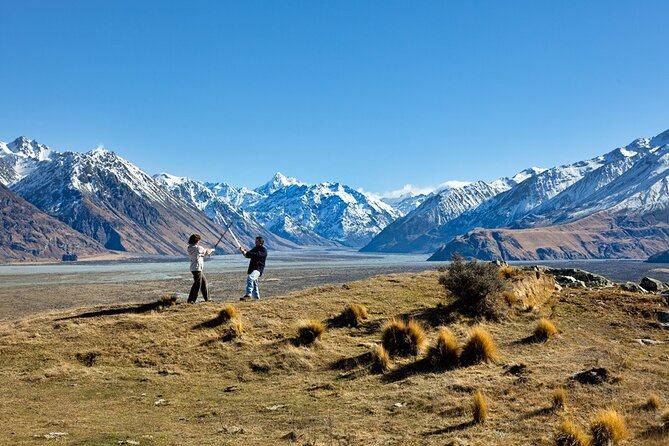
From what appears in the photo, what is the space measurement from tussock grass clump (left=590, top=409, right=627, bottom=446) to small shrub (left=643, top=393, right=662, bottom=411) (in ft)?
6.22

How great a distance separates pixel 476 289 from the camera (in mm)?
19422

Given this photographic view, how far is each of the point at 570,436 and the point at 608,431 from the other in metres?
0.73

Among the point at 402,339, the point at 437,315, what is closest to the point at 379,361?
the point at 402,339

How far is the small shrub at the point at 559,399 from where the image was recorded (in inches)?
415

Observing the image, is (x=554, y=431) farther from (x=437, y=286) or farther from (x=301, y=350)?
(x=437, y=286)

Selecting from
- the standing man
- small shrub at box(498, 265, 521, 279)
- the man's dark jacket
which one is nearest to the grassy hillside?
the standing man

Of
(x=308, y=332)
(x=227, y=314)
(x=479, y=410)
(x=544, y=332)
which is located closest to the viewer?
(x=479, y=410)

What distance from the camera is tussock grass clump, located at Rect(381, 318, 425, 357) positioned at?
15.4 metres

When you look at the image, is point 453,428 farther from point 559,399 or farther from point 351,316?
point 351,316

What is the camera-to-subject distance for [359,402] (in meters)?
11.8

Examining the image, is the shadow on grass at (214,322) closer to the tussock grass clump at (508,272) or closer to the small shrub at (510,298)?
the small shrub at (510,298)

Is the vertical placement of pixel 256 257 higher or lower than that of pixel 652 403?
higher

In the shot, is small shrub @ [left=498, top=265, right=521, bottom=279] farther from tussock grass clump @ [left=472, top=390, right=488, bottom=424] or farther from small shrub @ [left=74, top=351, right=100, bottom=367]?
small shrub @ [left=74, top=351, right=100, bottom=367]

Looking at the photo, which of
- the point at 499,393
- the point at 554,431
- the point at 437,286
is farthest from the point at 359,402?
the point at 437,286
